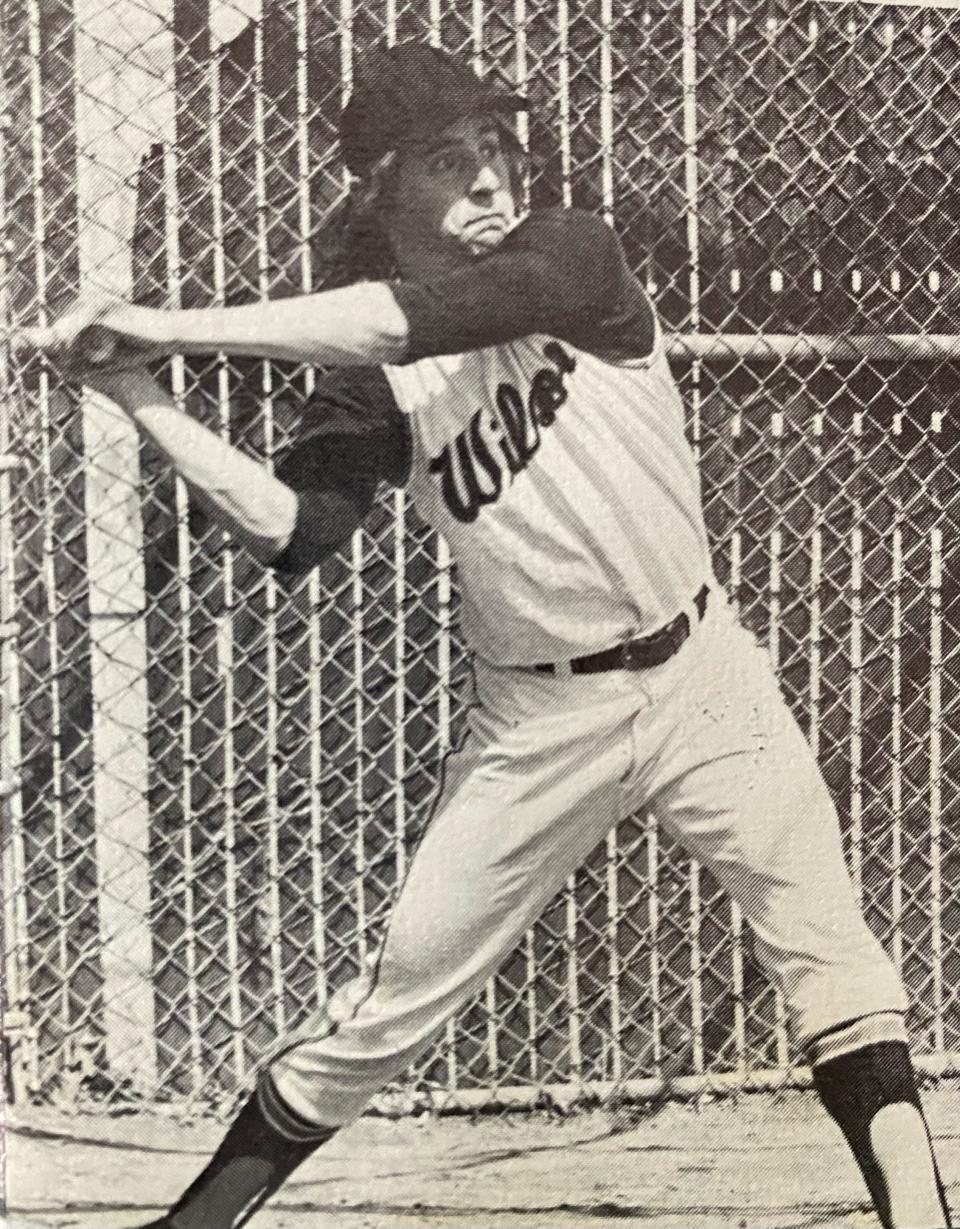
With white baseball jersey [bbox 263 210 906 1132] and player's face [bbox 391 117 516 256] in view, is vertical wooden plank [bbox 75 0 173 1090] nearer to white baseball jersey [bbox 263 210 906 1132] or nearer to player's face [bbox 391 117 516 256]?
white baseball jersey [bbox 263 210 906 1132]

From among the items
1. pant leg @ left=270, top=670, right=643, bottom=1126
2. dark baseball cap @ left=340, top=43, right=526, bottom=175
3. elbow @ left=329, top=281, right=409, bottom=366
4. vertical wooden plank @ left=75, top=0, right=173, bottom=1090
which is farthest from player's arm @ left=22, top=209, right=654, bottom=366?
pant leg @ left=270, top=670, right=643, bottom=1126

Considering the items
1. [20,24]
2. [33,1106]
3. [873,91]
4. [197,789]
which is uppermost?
[20,24]

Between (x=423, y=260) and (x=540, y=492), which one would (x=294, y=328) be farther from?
(x=540, y=492)

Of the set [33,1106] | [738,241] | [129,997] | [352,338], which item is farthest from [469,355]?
[33,1106]

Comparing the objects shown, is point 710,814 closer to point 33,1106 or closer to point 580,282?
point 580,282

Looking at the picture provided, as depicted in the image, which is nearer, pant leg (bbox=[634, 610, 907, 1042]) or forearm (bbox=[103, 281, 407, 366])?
forearm (bbox=[103, 281, 407, 366])

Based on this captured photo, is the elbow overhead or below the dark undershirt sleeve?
overhead

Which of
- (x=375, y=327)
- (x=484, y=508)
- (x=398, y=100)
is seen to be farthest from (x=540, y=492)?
(x=398, y=100)
